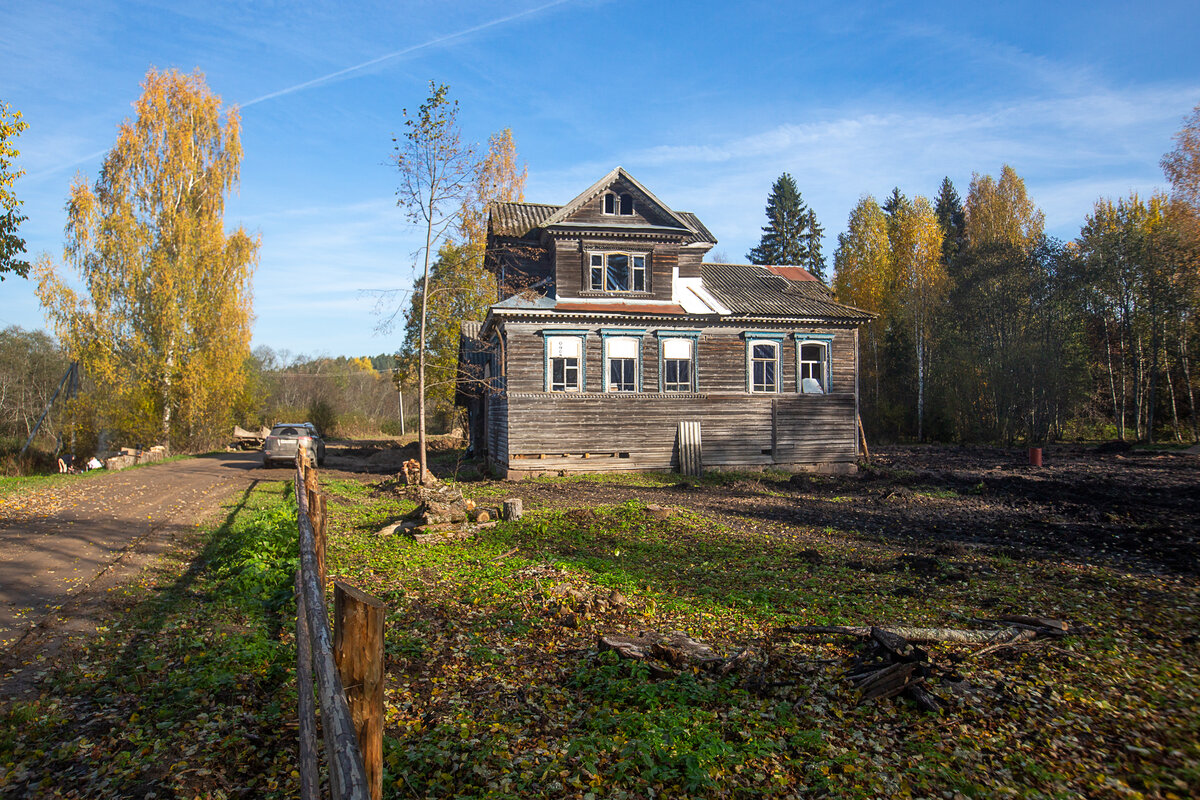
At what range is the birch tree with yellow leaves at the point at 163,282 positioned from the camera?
2695cm

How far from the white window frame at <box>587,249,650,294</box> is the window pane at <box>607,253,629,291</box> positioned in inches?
3.1

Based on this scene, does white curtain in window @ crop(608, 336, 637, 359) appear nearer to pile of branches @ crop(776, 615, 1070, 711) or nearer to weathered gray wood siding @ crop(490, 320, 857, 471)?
weathered gray wood siding @ crop(490, 320, 857, 471)

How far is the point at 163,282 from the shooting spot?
27.7 metres

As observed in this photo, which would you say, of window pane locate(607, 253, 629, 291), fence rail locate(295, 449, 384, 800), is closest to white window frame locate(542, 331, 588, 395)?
window pane locate(607, 253, 629, 291)

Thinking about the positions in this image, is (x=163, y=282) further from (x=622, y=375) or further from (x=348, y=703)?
(x=348, y=703)

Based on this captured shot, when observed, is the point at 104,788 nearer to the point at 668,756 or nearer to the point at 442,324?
Answer: the point at 668,756

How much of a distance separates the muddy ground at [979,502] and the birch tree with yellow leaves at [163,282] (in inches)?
390

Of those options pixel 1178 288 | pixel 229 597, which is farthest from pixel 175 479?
pixel 1178 288

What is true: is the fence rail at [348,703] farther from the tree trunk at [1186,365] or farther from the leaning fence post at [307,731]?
the tree trunk at [1186,365]

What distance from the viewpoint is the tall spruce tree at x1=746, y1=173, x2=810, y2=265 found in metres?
54.5

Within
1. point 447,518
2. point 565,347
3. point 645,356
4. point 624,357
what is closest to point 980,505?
point 645,356

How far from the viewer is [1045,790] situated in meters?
3.85

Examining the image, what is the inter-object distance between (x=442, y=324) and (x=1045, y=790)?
2905cm

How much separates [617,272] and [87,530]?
15094mm
